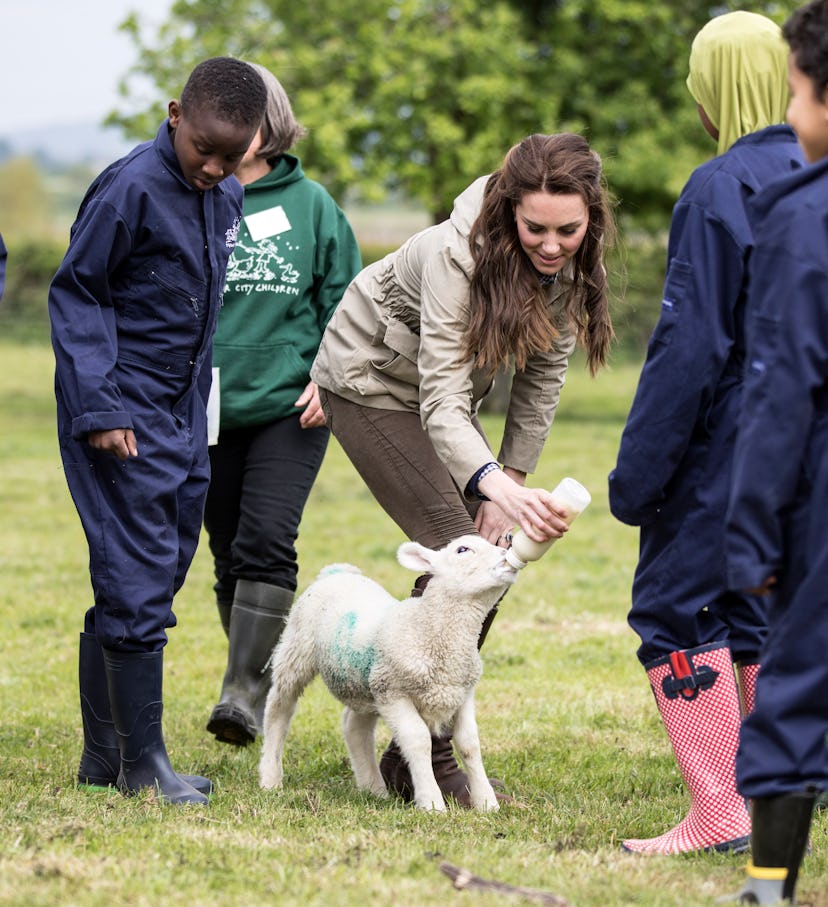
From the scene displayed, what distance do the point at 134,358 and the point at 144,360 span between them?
4 cm

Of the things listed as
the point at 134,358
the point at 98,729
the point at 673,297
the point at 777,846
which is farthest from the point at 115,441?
the point at 777,846

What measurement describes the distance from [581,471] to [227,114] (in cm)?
1239

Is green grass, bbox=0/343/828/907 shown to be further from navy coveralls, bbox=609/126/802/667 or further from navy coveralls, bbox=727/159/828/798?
navy coveralls, bbox=609/126/802/667

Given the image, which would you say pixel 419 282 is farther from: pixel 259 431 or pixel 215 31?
pixel 215 31

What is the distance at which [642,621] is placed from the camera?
415 cm

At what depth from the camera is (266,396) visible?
5.97 m

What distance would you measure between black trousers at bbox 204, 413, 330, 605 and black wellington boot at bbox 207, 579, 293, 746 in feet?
0.22

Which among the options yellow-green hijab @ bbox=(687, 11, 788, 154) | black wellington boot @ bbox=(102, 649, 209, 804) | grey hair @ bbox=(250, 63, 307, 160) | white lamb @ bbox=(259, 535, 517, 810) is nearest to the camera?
yellow-green hijab @ bbox=(687, 11, 788, 154)

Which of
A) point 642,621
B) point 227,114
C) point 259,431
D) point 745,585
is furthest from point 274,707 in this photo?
point 745,585

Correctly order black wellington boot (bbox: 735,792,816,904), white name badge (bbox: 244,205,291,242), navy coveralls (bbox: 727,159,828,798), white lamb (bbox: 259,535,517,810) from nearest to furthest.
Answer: navy coveralls (bbox: 727,159,828,798)
black wellington boot (bbox: 735,792,816,904)
white lamb (bbox: 259,535,517,810)
white name badge (bbox: 244,205,291,242)

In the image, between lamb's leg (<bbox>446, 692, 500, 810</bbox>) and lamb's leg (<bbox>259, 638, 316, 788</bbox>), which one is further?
lamb's leg (<bbox>259, 638, 316, 788</bbox>)

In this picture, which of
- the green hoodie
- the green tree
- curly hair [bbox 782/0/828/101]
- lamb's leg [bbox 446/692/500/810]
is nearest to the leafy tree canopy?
the green tree

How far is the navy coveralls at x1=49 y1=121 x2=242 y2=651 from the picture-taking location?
4.57 metres

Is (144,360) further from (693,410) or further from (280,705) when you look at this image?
(693,410)
